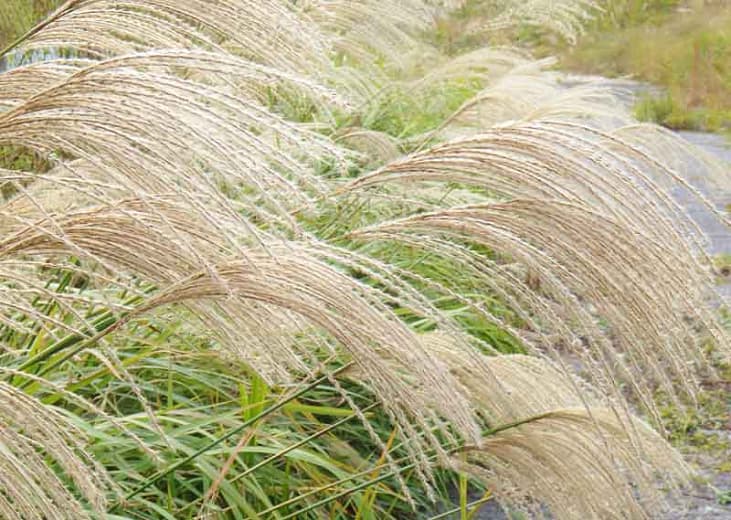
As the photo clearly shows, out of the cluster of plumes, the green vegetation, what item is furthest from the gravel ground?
the green vegetation

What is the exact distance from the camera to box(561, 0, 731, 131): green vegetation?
14.1 metres

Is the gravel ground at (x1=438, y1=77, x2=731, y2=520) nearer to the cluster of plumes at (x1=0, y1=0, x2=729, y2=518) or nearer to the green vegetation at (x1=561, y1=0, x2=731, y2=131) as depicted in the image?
the cluster of plumes at (x1=0, y1=0, x2=729, y2=518)

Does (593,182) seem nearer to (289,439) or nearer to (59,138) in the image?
(59,138)

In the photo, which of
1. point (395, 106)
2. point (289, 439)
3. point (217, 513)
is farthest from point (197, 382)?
point (395, 106)

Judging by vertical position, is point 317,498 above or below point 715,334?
below

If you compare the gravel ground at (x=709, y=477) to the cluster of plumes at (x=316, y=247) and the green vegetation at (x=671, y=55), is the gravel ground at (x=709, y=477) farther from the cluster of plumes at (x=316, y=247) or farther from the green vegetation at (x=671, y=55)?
the green vegetation at (x=671, y=55)

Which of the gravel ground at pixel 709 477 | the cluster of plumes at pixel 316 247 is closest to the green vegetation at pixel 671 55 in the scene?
the gravel ground at pixel 709 477

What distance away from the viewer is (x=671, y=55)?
57.5ft

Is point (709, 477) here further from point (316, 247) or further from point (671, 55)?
point (671, 55)

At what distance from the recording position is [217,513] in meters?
2.87

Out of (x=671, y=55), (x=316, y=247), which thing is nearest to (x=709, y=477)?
(x=316, y=247)

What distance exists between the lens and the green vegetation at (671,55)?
46.3 feet

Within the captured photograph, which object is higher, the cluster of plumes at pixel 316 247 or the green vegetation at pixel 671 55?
the cluster of plumes at pixel 316 247

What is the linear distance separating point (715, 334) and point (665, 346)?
205 millimetres
